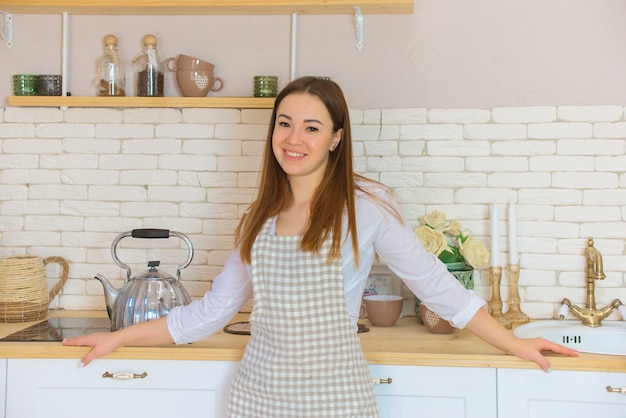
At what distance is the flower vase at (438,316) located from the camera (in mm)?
2170

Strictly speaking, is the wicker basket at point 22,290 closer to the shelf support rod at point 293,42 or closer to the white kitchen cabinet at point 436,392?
the shelf support rod at point 293,42

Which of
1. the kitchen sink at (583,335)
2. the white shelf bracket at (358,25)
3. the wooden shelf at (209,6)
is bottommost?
the kitchen sink at (583,335)

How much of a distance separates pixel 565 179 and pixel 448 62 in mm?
543

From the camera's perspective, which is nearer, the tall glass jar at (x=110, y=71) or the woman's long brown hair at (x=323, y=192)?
the woman's long brown hair at (x=323, y=192)

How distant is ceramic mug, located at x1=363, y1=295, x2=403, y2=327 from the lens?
7.40ft

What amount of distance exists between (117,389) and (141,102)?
964 millimetres

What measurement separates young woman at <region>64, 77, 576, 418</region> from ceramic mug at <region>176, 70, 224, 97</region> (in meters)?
0.67

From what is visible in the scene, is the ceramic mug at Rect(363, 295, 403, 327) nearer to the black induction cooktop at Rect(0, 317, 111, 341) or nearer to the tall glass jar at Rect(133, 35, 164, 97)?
the black induction cooktop at Rect(0, 317, 111, 341)

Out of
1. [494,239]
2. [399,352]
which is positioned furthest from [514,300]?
[399,352]

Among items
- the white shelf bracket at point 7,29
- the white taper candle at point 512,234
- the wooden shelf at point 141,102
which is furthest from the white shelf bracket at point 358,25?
the white shelf bracket at point 7,29

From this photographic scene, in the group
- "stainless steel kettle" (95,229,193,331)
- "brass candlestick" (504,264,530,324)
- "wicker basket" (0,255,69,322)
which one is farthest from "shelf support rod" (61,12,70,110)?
"brass candlestick" (504,264,530,324)

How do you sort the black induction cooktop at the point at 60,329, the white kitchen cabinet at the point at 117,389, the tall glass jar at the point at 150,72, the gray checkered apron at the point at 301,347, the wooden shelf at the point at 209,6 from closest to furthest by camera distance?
the gray checkered apron at the point at 301,347 → the white kitchen cabinet at the point at 117,389 → the black induction cooktop at the point at 60,329 → the wooden shelf at the point at 209,6 → the tall glass jar at the point at 150,72

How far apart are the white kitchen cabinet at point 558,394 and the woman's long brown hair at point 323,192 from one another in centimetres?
55

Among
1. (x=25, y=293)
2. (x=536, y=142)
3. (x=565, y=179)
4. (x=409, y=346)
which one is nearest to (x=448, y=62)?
(x=536, y=142)
